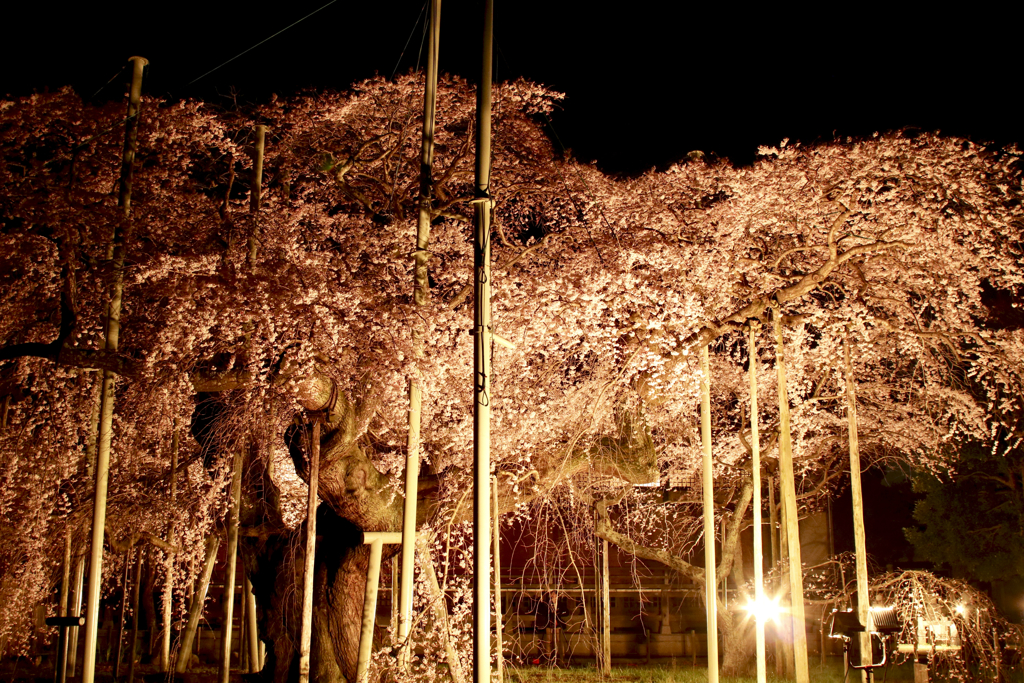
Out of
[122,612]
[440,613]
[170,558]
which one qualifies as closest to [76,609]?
[170,558]

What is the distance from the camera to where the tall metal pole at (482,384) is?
7.64m

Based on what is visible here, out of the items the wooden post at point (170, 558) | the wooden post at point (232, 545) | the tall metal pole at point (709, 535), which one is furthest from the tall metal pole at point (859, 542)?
the wooden post at point (170, 558)

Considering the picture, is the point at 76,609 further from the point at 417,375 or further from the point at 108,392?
the point at 417,375

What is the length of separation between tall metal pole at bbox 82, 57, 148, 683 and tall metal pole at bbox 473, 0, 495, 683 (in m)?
5.54

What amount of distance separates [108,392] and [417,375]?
440cm

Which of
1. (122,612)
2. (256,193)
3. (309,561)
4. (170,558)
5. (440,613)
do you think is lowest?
(122,612)

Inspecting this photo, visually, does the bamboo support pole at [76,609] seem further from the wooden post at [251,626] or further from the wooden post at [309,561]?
the wooden post at [309,561]

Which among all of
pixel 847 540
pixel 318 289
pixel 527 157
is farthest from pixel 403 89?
pixel 847 540

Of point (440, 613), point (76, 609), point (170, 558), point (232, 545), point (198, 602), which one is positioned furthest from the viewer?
point (198, 602)

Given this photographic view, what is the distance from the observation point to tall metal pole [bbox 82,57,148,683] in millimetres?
10906

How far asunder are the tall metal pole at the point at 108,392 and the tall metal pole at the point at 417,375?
12.7ft

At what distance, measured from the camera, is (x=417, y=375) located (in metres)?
11.4

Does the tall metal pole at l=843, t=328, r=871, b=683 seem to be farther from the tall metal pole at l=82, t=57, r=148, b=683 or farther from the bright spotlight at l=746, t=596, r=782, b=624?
the tall metal pole at l=82, t=57, r=148, b=683

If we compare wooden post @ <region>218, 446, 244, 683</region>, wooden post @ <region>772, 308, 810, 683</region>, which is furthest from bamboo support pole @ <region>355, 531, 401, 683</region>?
wooden post @ <region>772, 308, 810, 683</region>
